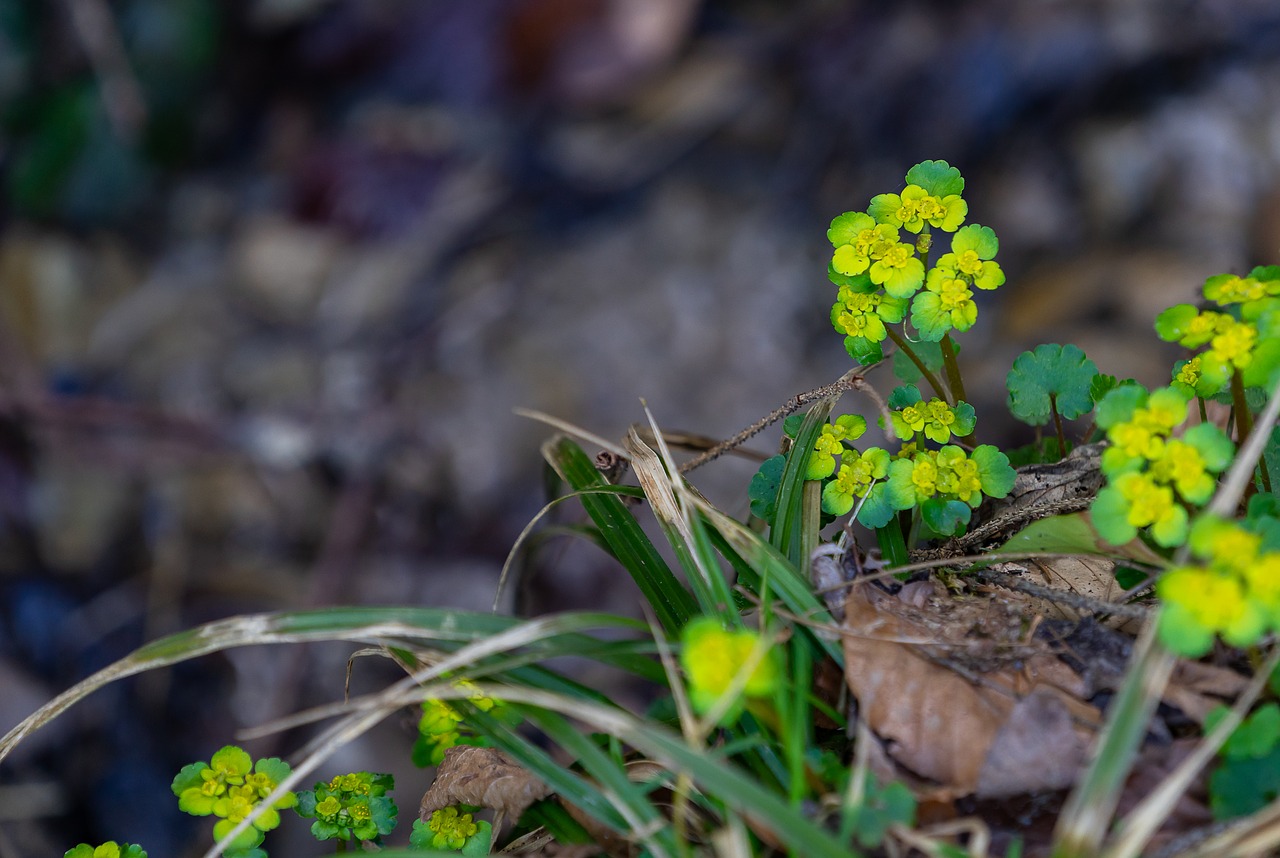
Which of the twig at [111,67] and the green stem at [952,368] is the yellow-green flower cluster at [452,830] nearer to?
the green stem at [952,368]

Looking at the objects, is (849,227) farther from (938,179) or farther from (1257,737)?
(1257,737)

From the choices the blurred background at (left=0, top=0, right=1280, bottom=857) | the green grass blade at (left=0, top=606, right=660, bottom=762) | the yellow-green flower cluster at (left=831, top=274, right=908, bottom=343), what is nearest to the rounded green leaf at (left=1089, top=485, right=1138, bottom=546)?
the yellow-green flower cluster at (left=831, top=274, right=908, bottom=343)

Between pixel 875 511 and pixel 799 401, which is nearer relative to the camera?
pixel 875 511

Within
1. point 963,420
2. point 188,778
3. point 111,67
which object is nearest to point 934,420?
point 963,420

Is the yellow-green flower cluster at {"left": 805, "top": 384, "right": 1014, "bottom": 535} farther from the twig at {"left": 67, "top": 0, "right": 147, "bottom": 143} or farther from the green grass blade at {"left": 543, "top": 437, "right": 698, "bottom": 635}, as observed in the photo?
the twig at {"left": 67, "top": 0, "right": 147, "bottom": 143}

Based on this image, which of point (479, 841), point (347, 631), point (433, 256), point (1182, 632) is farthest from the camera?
point (433, 256)

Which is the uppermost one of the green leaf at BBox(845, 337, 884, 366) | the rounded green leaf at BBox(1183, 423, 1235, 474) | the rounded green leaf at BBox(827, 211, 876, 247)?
the rounded green leaf at BBox(827, 211, 876, 247)
